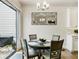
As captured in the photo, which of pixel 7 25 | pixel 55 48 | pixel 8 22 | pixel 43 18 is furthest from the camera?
pixel 43 18

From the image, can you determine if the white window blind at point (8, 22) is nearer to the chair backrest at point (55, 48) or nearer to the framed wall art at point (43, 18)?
the framed wall art at point (43, 18)

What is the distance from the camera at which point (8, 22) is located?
688 centimetres

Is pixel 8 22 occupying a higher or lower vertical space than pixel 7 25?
higher

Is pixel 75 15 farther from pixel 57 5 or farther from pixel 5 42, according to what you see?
pixel 5 42

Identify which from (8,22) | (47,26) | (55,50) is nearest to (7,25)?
(8,22)

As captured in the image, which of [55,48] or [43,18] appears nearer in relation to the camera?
[55,48]

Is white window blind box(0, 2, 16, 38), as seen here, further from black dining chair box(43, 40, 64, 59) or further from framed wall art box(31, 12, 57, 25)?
black dining chair box(43, 40, 64, 59)

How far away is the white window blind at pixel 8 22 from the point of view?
6.09 m

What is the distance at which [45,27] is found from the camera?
844 cm

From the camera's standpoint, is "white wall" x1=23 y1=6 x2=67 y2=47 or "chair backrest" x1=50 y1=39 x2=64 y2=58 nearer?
"chair backrest" x1=50 y1=39 x2=64 y2=58

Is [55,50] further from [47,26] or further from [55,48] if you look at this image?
[47,26]

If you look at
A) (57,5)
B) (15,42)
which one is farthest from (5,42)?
(57,5)

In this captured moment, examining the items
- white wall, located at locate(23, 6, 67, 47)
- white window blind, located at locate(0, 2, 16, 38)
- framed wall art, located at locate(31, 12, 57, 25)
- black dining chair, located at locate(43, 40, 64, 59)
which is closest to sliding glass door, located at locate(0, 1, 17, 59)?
white window blind, located at locate(0, 2, 16, 38)

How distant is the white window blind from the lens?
6.09 m
